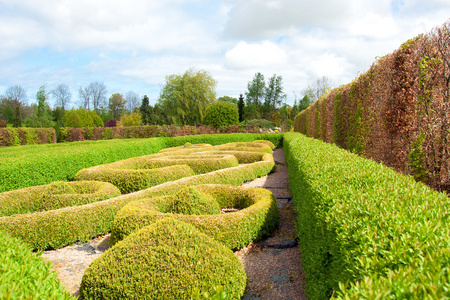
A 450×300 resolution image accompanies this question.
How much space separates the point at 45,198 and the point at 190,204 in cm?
333

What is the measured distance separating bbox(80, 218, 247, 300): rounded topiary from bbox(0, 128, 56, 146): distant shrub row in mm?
18970

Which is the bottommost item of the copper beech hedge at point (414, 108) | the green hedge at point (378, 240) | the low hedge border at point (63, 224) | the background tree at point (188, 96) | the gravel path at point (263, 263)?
the gravel path at point (263, 263)

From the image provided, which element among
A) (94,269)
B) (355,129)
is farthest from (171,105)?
(94,269)

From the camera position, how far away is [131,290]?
2850 millimetres

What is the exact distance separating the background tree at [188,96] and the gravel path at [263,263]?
32.6 metres

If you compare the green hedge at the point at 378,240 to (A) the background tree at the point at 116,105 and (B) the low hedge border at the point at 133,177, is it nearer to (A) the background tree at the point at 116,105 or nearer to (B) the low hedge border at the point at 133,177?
(B) the low hedge border at the point at 133,177

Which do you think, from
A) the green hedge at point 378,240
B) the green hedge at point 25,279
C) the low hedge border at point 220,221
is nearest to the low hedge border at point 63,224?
the low hedge border at point 220,221

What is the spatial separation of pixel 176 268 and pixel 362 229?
1.96 meters

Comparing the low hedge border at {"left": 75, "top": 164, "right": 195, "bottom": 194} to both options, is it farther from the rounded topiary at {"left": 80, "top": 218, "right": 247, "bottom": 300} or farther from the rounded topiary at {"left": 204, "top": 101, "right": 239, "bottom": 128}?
the rounded topiary at {"left": 204, "top": 101, "right": 239, "bottom": 128}

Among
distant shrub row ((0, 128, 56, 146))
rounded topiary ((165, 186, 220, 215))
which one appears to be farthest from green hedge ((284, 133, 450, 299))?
distant shrub row ((0, 128, 56, 146))

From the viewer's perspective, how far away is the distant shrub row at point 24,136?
17.4 metres

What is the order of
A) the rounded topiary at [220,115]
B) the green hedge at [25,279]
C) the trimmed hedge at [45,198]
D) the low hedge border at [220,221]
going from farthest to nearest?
1. the rounded topiary at [220,115]
2. the trimmed hedge at [45,198]
3. the low hedge border at [220,221]
4. the green hedge at [25,279]

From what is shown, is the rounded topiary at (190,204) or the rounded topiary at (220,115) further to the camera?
the rounded topiary at (220,115)

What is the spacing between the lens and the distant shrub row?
17391 mm
